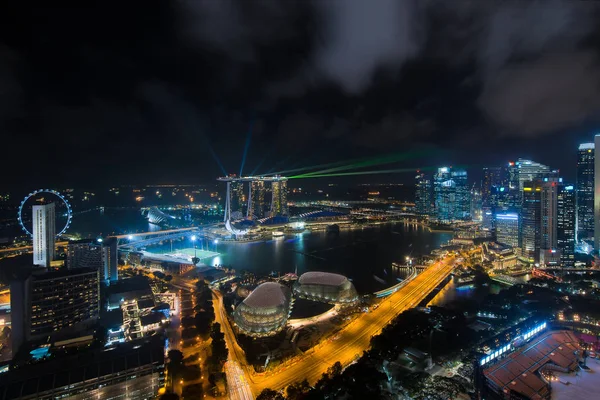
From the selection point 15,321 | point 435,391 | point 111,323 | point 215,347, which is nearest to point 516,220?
point 435,391

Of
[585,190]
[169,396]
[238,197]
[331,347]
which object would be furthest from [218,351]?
[238,197]

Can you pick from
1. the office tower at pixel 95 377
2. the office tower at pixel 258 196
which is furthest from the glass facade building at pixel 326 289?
the office tower at pixel 258 196

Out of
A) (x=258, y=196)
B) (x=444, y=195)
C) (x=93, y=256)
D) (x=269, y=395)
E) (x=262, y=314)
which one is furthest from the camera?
(x=444, y=195)

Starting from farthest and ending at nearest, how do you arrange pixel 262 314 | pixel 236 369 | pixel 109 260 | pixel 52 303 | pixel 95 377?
1. pixel 109 260
2. pixel 262 314
3. pixel 52 303
4. pixel 236 369
5. pixel 95 377

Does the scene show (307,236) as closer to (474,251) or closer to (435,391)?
(474,251)

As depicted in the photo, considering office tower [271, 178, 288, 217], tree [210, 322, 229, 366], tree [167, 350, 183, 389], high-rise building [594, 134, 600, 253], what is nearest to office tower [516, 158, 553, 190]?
high-rise building [594, 134, 600, 253]

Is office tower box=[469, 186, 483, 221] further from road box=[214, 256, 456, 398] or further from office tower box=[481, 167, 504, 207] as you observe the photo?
road box=[214, 256, 456, 398]

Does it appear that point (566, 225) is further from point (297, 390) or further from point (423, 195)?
point (423, 195)
